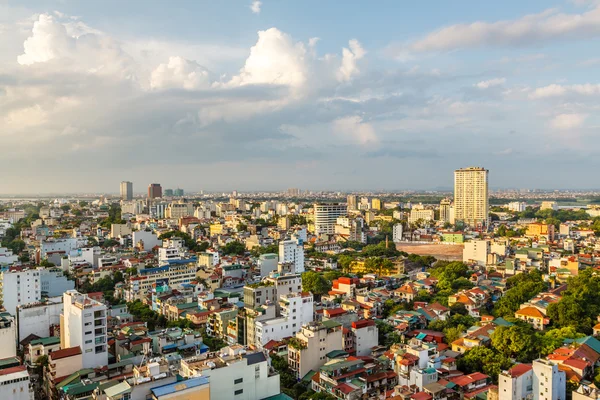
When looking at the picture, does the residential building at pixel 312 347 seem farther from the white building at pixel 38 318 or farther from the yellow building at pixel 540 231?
the yellow building at pixel 540 231

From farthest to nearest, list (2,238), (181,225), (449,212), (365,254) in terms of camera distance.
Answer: (449,212) → (181,225) → (2,238) → (365,254)

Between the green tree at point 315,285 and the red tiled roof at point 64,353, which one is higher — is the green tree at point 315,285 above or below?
below

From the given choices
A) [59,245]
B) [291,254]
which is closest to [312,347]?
[291,254]

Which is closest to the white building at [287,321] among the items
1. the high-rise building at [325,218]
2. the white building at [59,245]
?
the white building at [59,245]

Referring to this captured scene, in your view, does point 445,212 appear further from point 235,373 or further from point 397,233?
point 235,373

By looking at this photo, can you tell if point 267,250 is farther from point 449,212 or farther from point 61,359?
point 449,212

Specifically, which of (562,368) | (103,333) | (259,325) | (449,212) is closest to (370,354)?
(259,325)

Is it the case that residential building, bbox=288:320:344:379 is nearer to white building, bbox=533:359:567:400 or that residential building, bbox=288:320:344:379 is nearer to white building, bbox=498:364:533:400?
white building, bbox=498:364:533:400
